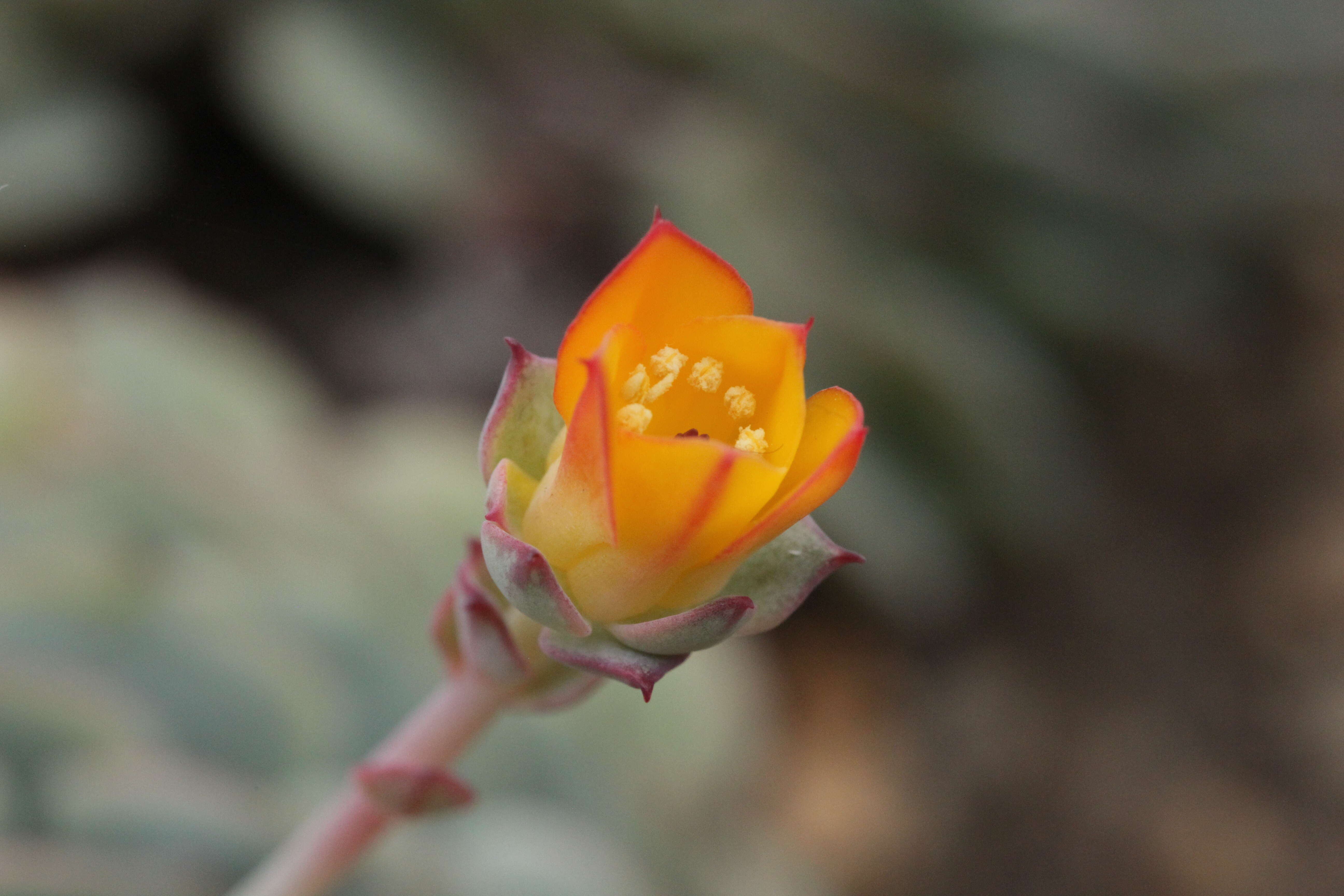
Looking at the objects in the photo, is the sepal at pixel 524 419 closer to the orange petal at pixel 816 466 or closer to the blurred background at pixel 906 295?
the orange petal at pixel 816 466

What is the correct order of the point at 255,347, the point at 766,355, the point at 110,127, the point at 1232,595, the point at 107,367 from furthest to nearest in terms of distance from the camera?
the point at 1232,595 → the point at 110,127 → the point at 255,347 → the point at 107,367 → the point at 766,355

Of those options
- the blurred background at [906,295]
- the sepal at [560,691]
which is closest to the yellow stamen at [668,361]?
the sepal at [560,691]

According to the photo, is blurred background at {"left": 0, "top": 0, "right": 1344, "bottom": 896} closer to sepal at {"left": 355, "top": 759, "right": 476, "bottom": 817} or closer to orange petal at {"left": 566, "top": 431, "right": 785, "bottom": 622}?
sepal at {"left": 355, "top": 759, "right": 476, "bottom": 817}

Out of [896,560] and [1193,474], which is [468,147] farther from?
[1193,474]

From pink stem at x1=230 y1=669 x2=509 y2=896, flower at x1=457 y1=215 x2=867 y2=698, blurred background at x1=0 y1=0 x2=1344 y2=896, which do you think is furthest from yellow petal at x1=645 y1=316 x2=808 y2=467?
blurred background at x1=0 y1=0 x2=1344 y2=896

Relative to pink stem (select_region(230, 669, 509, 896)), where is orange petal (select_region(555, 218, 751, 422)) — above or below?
above

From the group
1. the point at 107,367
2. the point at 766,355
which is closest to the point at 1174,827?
the point at 107,367
